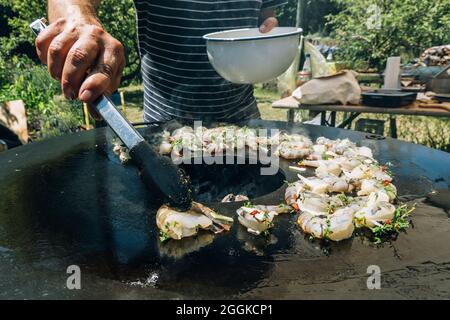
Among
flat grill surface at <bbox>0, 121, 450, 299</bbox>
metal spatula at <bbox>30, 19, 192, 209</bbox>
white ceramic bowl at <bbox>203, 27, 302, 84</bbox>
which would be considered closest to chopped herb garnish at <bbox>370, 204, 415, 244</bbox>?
flat grill surface at <bbox>0, 121, 450, 299</bbox>

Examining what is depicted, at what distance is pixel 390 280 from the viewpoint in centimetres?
133

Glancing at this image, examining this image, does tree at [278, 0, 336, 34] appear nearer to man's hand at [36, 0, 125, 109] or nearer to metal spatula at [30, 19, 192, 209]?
man's hand at [36, 0, 125, 109]

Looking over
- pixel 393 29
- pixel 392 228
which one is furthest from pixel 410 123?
pixel 392 228

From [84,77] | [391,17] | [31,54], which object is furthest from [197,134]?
[31,54]

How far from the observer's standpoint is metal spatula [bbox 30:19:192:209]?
67.6 inches

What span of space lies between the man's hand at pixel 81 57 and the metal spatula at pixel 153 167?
0.53 feet

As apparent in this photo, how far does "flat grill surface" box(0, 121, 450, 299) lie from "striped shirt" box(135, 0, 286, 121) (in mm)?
1506

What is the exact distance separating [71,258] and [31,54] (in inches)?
580

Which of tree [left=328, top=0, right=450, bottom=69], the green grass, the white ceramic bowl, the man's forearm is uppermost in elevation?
the man's forearm

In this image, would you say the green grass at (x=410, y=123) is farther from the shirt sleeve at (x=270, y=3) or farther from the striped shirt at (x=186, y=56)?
the shirt sleeve at (x=270, y=3)

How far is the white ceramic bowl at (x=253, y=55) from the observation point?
2.13 meters

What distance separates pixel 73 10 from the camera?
83.0 inches

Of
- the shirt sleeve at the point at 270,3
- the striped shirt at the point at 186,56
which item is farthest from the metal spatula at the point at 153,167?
the shirt sleeve at the point at 270,3

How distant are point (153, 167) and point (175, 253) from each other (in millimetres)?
403
